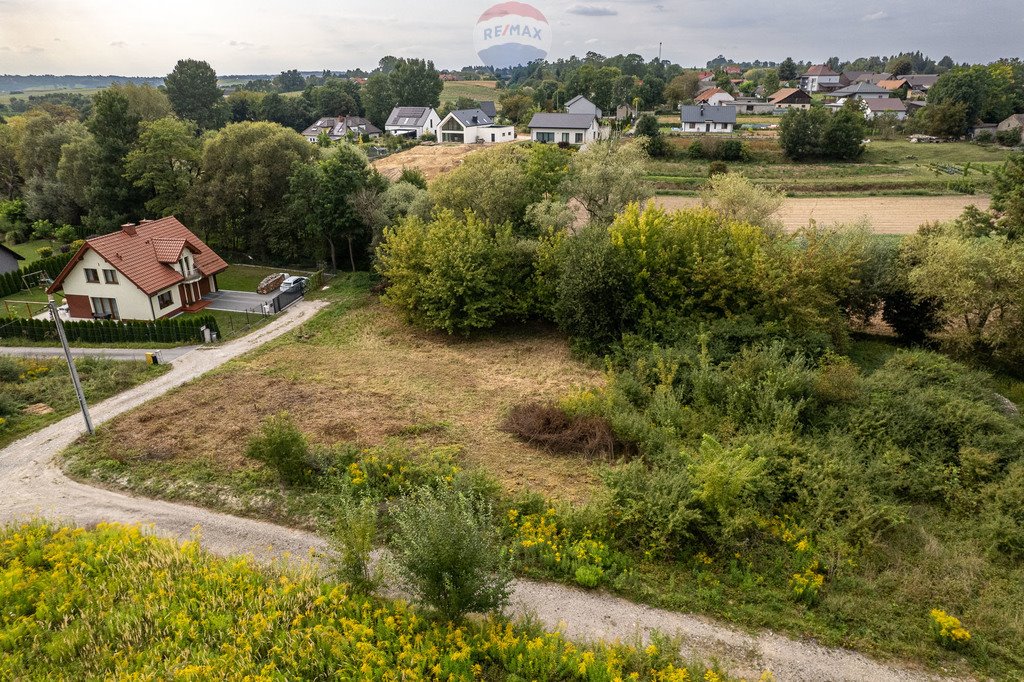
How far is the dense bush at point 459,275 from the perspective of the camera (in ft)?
89.1

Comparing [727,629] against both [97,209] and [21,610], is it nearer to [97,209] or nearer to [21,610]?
[21,610]

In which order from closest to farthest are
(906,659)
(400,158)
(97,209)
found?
1. (906,659)
2. (97,209)
3. (400,158)

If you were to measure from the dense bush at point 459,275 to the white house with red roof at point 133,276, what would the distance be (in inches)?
472

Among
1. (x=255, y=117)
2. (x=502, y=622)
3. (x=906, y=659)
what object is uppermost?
(x=255, y=117)

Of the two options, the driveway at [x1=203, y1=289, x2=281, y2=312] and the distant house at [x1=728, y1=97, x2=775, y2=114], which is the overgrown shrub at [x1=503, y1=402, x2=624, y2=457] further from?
the distant house at [x1=728, y1=97, x2=775, y2=114]

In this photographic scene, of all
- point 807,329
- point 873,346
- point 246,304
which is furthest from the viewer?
point 246,304

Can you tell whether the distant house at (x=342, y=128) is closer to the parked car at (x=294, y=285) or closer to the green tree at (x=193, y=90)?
the green tree at (x=193, y=90)

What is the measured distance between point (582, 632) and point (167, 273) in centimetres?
2946

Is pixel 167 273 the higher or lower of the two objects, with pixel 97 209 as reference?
lower

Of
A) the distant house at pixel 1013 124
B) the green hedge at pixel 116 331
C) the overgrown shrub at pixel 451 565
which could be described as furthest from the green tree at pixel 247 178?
the distant house at pixel 1013 124

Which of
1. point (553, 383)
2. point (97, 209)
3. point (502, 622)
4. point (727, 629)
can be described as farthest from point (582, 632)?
point (97, 209)

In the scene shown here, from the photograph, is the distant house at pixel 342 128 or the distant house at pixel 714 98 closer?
the distant house at pixel 342 128

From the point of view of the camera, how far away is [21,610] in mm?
11008

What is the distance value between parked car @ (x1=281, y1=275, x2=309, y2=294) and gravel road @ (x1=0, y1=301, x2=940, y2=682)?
13693 mm
